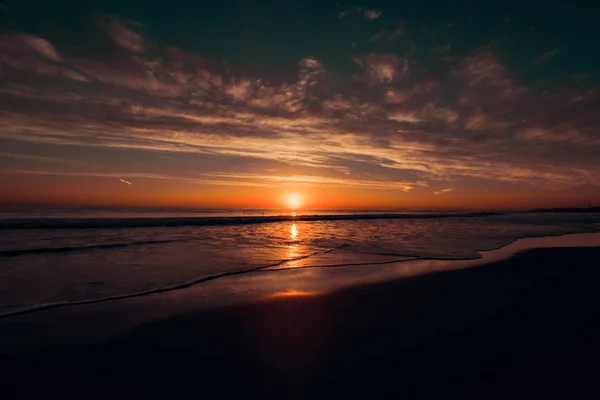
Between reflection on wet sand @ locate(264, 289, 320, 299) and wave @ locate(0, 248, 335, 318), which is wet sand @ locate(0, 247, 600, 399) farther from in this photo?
wave @ locate(0, 248, 335, 318)

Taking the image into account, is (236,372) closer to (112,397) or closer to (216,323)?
(112,397)

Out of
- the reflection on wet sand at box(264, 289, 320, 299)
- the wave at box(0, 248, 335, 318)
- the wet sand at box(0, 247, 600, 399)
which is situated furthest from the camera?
the reflection on wet sand at box(264, 289, 320, 299)

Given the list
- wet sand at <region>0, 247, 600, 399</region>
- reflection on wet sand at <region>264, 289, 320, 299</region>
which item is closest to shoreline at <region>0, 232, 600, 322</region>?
reflection on wet sand at <region>264, 289, 320, 299</region>

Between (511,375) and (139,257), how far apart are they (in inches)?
510

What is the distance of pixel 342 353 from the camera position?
4770mm

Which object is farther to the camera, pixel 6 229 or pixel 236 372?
pixel 6 229

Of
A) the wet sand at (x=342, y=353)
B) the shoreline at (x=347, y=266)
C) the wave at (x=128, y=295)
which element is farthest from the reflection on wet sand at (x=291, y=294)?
the wave at (x=128, y=295)

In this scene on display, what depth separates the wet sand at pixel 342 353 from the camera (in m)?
3.91

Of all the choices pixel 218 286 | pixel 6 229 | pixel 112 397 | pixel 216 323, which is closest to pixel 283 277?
pixel 218 286

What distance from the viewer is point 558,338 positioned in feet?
17.6

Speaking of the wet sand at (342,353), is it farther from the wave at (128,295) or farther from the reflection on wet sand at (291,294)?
the wave at (128,295)

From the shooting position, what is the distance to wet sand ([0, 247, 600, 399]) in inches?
154

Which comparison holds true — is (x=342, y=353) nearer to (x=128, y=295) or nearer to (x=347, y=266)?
(x=128, y=295)

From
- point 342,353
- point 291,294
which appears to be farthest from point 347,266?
point 342,353
